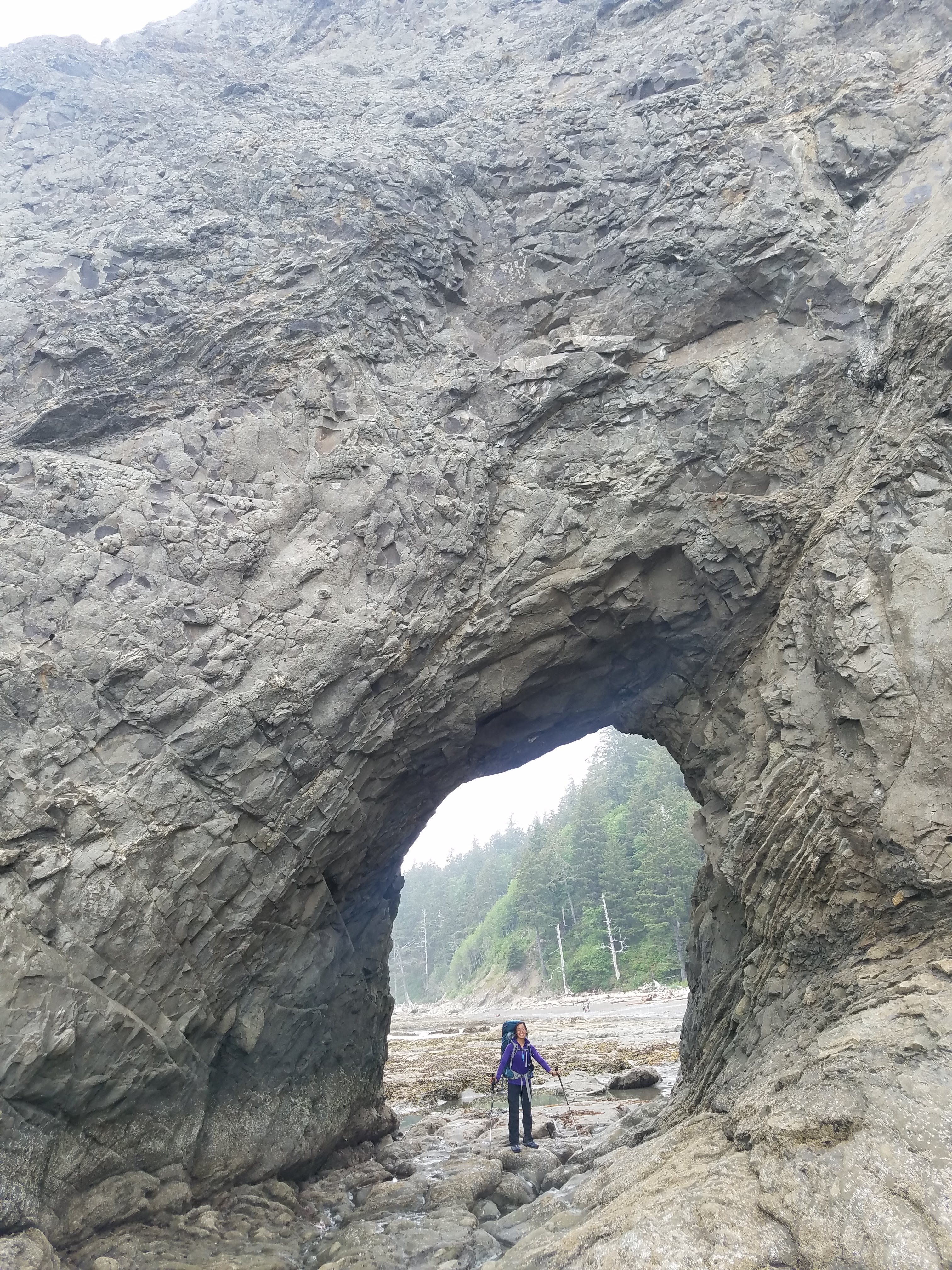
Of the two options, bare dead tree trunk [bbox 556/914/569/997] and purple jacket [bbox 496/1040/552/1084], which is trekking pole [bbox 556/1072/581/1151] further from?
bare dead tree trunk [bbox 556/914/569/997]

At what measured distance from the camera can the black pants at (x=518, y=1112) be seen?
13070mm

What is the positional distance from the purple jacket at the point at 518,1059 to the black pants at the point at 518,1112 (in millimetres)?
336

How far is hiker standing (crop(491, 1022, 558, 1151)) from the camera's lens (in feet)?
41.4

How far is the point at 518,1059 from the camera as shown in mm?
12633

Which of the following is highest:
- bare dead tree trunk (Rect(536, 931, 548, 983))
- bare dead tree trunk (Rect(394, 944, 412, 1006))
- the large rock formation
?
the large rock formation

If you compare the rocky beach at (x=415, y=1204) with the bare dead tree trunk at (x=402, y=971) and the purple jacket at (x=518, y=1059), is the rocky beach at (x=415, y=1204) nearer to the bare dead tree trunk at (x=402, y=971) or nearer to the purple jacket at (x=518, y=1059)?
the purple jacket at (x=518, y=1059)

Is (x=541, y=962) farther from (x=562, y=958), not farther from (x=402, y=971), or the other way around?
(x=402, y=971)

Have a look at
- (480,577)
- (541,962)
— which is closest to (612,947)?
(541,962)

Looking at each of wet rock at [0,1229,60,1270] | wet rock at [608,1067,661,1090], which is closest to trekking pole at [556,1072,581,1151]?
wet rock at [608,1067,661,1090]

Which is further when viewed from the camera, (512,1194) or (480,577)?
(480,577)

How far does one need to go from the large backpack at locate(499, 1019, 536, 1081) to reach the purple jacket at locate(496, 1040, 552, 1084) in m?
0.03

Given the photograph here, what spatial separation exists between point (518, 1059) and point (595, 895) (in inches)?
1888

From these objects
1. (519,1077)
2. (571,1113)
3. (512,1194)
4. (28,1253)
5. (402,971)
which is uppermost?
(28,1253)

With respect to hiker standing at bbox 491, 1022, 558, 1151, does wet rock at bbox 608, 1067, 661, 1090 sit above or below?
below
